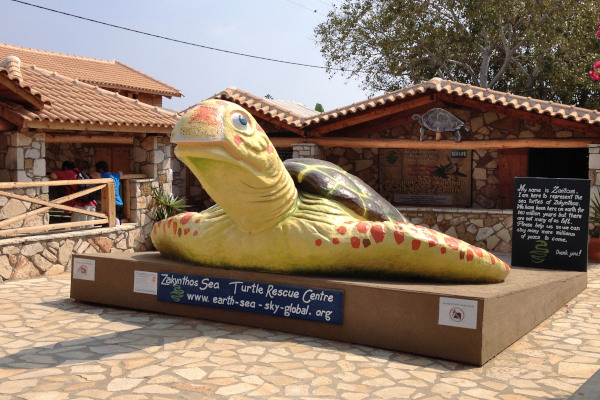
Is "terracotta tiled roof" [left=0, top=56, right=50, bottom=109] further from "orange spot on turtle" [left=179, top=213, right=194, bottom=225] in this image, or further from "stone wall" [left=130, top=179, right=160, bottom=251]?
"orange spot on turtle" [left=179, top=213, right=194, bottom=225]

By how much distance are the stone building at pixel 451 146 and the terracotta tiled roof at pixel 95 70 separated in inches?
306

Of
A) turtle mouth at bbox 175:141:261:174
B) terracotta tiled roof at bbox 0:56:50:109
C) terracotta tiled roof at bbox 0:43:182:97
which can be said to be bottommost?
turtle mouth at bbox 175:141:261:174

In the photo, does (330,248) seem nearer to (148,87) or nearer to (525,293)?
(525,293)

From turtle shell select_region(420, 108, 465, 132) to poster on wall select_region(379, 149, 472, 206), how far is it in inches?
48.8

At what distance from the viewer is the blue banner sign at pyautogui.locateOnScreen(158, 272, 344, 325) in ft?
17.4

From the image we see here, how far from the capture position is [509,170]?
42.1 ft

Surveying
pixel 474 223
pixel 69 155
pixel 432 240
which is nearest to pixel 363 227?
pixel 432 240

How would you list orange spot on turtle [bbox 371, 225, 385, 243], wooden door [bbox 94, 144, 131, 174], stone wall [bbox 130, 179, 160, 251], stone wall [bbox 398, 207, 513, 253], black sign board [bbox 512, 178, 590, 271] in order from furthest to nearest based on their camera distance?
wooden door [bbox 94, 144, 131, 174] < stone wall [bbox 398, 207, 513, 253] < stone wall [bbox 130, 179, 160, 251] < black sign board [bbox 512, 178, 590, 271] < orange spot on turtle [bbox 371, 225, 385, 243]

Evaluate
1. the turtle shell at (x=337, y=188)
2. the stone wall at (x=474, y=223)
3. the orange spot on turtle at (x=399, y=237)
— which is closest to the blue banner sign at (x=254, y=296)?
the orange spot on turtle at (x=399, y=237)

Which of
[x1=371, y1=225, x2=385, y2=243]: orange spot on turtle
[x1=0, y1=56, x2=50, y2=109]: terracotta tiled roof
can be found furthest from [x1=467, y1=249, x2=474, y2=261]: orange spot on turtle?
[x1=0, y1=56, x2=50, y2=109]: terracotta tiled roof

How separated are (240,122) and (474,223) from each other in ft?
26.3

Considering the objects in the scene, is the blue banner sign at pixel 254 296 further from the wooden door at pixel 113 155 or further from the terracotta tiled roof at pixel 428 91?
the wooden door at pixel 113 155

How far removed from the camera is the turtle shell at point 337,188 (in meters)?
6.00

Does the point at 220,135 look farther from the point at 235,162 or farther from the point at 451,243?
the point at 451,243
